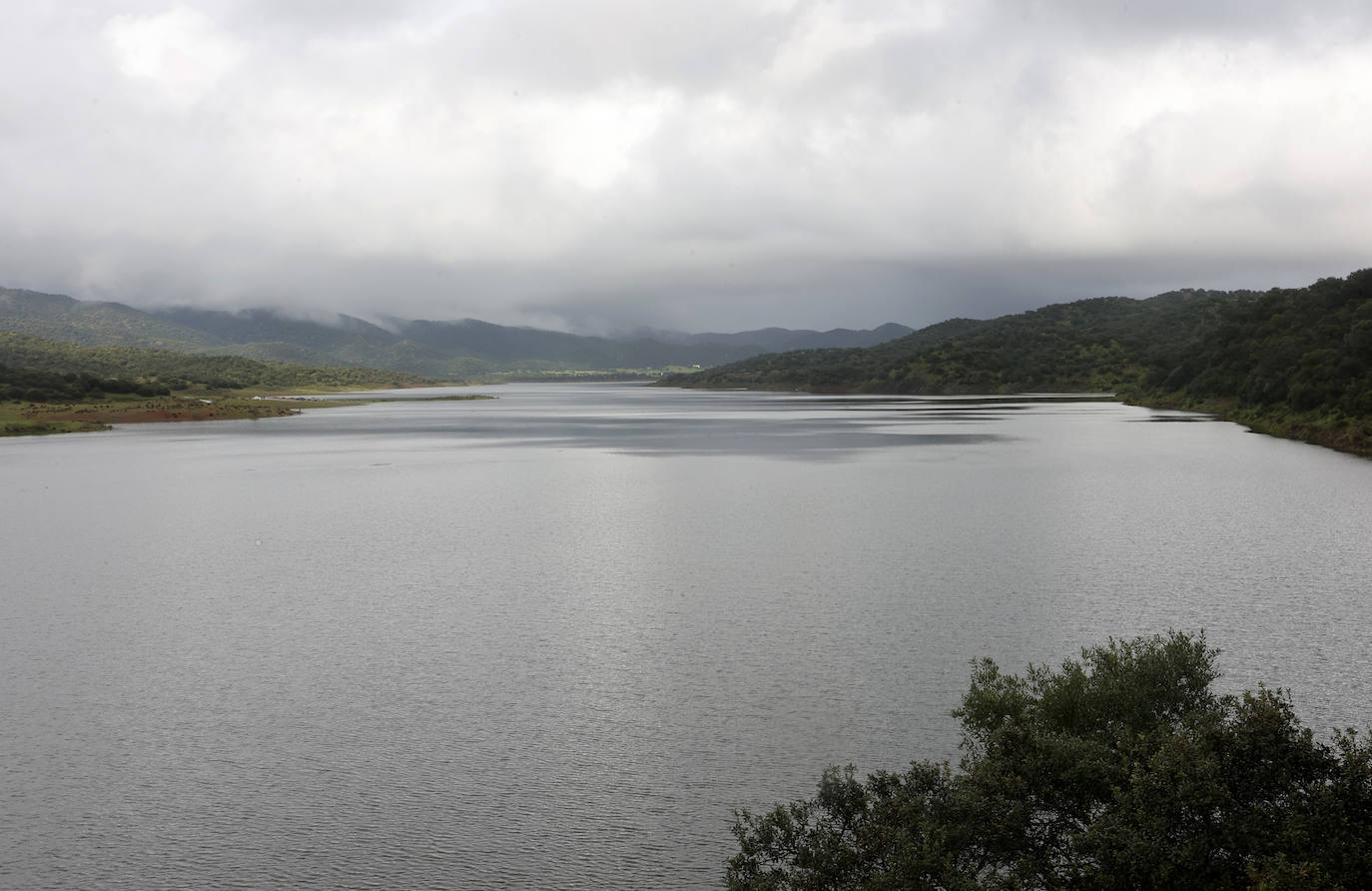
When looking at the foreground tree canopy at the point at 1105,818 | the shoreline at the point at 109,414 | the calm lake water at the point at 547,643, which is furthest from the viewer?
the shoreline at the point at 109,414

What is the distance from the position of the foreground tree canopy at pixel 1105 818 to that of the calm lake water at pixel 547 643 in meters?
1.96

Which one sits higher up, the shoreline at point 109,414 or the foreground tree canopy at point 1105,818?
the foreground tree canopy at point 1105,818

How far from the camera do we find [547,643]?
2291 centimetres

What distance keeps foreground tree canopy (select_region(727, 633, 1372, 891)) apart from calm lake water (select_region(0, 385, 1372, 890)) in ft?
6.44

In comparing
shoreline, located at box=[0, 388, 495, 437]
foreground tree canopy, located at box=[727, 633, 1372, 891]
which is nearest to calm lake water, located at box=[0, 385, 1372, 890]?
foreground tree canopy, located at box=[727, 633, 1372, 891]

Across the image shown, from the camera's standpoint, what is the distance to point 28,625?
25078mm

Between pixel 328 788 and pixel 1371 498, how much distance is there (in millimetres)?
49242

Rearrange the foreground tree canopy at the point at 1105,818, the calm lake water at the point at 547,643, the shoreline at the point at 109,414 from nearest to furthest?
the foreground tree canopy at the point at 1105,818, the calm lake water at the point at 547,643, the shoreline at the point at 109,414

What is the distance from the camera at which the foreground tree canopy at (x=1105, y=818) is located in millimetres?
10336

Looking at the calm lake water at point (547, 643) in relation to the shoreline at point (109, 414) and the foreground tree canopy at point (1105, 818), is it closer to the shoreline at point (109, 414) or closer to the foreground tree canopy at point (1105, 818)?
the foreground tree canopy at point (1105, 818)

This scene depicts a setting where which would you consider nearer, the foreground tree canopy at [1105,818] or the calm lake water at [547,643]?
the foreground tree canopy at [1105,818]

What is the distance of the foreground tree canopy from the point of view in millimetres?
10336

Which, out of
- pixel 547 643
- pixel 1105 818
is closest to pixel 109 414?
pixel 547 643

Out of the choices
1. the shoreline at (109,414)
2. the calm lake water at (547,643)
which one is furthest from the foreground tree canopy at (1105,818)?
the shoreline at (109,414)
